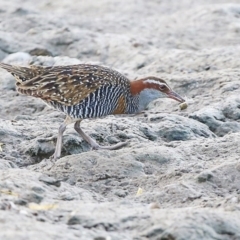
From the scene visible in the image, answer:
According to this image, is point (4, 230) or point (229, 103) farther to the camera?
point (229, 103)

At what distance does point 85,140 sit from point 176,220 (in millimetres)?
3056

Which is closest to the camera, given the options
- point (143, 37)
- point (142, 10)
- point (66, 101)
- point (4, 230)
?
point (4, 230)

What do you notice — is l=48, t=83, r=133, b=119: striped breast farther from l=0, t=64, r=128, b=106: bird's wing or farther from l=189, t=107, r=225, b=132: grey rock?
l=189, t=107, r=225, b=132: grey rock

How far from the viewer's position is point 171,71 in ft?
40.6

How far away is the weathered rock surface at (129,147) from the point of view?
6266 mm

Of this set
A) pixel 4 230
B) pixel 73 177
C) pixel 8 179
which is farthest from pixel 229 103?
pixel 4 230

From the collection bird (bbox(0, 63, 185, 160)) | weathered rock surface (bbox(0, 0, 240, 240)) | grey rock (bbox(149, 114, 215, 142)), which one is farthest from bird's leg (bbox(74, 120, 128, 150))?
grey rock (bbox(149, 114, 215, 142))

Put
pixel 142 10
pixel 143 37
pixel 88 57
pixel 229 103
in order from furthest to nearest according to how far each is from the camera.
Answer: pixel 142 10
pixel 143 37
pixel 88 57
pixel 229 103

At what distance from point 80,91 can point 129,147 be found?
744 millimetres

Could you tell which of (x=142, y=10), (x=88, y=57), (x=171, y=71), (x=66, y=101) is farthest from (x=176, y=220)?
(x=142, y=10)

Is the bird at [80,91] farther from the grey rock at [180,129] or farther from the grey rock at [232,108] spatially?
the grey rock at [232,108]

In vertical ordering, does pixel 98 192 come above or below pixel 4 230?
below

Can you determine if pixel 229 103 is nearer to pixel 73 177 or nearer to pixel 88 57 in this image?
pixel 73 177

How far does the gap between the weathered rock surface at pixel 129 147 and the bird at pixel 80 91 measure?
11.3 inches
